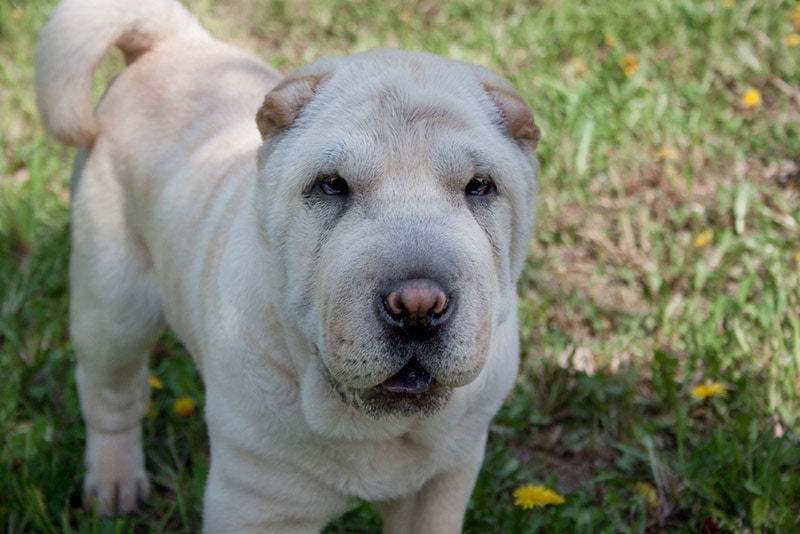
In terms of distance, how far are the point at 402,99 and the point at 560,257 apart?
2344mm

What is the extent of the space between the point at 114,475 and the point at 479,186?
198cm

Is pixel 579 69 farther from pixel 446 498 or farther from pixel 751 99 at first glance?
pixel 446 498

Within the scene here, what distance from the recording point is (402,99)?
237 centimetres

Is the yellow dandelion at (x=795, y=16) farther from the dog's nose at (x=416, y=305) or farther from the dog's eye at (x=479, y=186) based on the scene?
the dog's nose at (x=416, y=305)

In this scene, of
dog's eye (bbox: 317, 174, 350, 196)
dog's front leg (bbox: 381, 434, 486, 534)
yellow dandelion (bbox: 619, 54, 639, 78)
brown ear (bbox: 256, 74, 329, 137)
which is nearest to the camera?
dog's eye (bbox: 317, 174, 350, 196)

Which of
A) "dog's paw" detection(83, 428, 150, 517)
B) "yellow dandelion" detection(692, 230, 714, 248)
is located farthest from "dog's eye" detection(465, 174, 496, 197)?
"yellow dandelion" detection(692, 230, 714, 248)

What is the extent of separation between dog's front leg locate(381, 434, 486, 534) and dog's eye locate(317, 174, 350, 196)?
884 mm

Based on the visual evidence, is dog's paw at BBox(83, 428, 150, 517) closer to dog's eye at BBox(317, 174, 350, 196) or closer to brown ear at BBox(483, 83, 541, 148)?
dog's eye at BBox(317, 174, 350, 196)

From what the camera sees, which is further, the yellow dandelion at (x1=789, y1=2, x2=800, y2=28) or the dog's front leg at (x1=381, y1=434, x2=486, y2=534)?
the yellow dandelion at (x1=789, y1=2, x2=800, y2=28)

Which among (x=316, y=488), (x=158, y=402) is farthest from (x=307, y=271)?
(x=158, y=402)

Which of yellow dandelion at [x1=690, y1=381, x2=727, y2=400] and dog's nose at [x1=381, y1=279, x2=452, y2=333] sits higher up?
dog's nose at [x1=381, y1=279, x2=452, y2=333]

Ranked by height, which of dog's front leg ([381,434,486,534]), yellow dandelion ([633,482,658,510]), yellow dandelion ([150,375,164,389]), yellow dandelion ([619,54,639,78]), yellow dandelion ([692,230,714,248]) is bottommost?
yellow dandelion ([150,375,164,389])

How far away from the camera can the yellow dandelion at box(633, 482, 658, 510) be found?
3.36m

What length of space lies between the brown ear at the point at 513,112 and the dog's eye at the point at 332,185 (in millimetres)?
468
